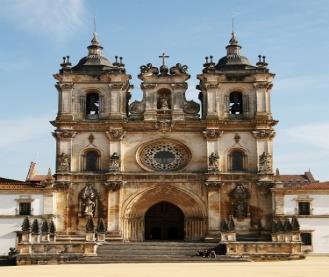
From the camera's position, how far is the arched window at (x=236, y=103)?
52156mm

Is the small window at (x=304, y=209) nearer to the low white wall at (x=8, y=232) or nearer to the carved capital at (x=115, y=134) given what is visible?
the carved capital at (x=115, y=134)

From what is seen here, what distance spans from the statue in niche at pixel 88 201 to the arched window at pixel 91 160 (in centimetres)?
165

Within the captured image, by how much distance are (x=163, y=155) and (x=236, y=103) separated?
729 cm

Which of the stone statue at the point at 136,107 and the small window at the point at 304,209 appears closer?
the small window at the point at 304,209

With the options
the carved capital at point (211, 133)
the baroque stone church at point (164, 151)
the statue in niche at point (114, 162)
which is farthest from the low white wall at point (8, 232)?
the carved capital at point (211, 133)

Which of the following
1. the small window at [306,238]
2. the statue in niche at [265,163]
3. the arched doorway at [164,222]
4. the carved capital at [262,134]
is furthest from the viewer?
the arched doorway at [164,222]

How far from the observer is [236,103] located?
5231cm

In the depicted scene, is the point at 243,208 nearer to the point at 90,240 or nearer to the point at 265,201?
the point at 265,201

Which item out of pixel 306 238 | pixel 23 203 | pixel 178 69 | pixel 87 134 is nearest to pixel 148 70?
pixel 178 69

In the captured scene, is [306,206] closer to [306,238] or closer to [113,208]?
[306,238]

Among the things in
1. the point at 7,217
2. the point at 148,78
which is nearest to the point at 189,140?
the point at 148,78

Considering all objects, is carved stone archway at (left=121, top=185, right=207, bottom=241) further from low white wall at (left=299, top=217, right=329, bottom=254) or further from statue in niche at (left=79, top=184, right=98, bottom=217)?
low white wall at (left=299, top=217, right=329, bottom=254)

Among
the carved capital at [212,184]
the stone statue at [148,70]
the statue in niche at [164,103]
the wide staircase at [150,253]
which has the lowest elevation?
the wide staircase at [150,253]

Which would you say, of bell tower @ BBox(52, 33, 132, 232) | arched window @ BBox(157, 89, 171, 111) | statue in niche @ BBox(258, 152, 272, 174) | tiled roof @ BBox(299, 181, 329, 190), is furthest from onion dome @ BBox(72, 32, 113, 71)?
tiled roof @ BBox(299, 181, 329, 190)
